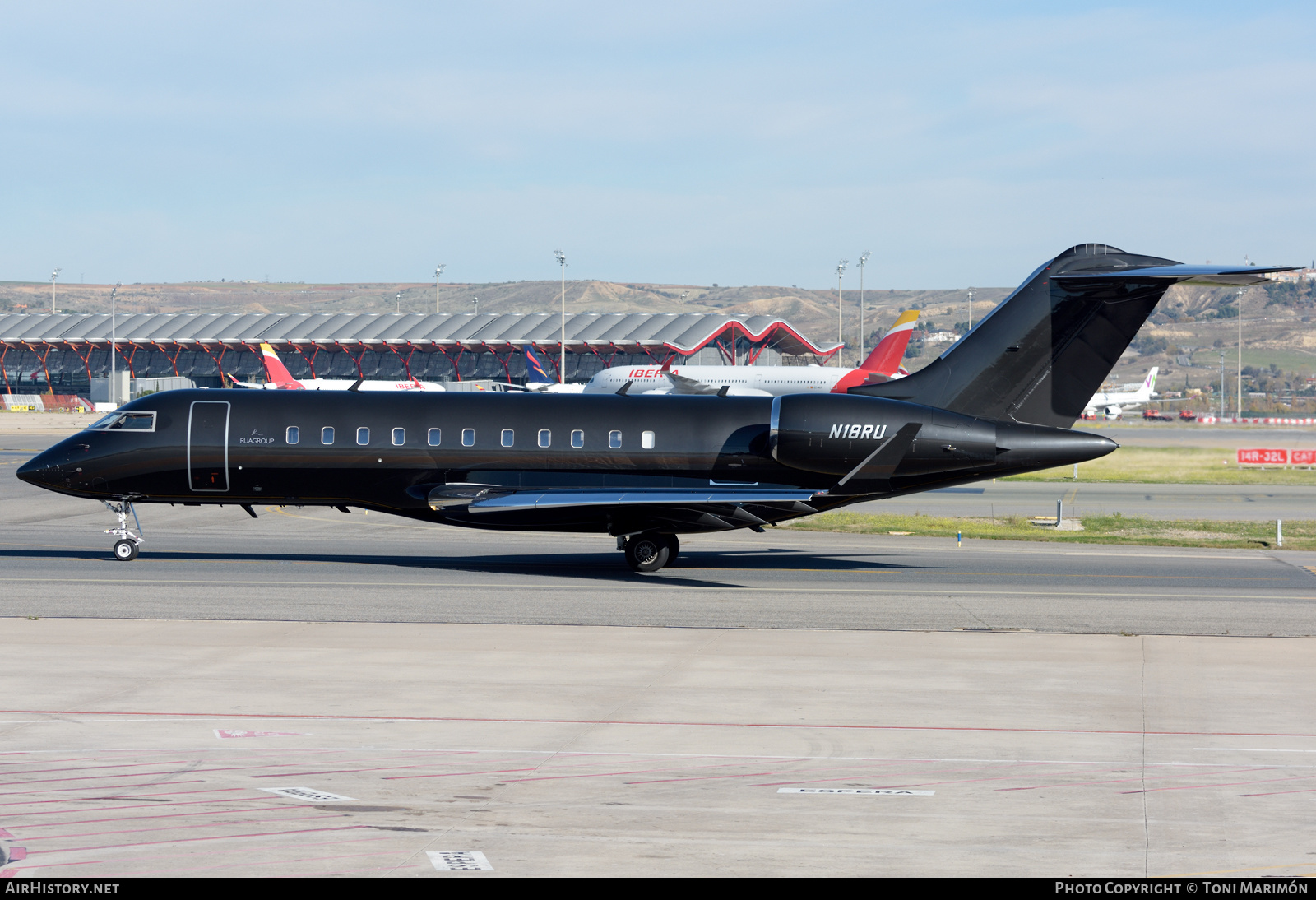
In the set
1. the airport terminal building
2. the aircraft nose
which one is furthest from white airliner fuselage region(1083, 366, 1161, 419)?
the aircraft nose

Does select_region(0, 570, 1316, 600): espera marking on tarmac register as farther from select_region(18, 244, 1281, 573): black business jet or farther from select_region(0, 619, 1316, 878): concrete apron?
select_region(0, 619, 1316, 878): concrete apron

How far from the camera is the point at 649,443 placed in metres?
23.9

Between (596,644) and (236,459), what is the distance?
442 inches

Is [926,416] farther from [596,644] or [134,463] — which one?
[134,463]

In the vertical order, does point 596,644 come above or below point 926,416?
below

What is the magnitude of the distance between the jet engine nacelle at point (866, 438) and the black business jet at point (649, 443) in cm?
3

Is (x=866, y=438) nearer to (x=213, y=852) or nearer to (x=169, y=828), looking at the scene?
(x=169, y=828)

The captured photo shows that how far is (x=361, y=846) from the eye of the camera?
8.41 metres

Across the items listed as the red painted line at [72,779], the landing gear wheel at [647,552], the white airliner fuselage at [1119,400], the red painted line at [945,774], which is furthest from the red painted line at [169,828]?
the white airliner fuselage at [1119,400]

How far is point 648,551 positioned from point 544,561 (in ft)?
9.74

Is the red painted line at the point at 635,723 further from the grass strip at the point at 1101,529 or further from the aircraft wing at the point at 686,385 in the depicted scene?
the aircraft wing at the point at 686,385

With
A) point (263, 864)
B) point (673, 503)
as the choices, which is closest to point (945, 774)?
point (263, 864)
